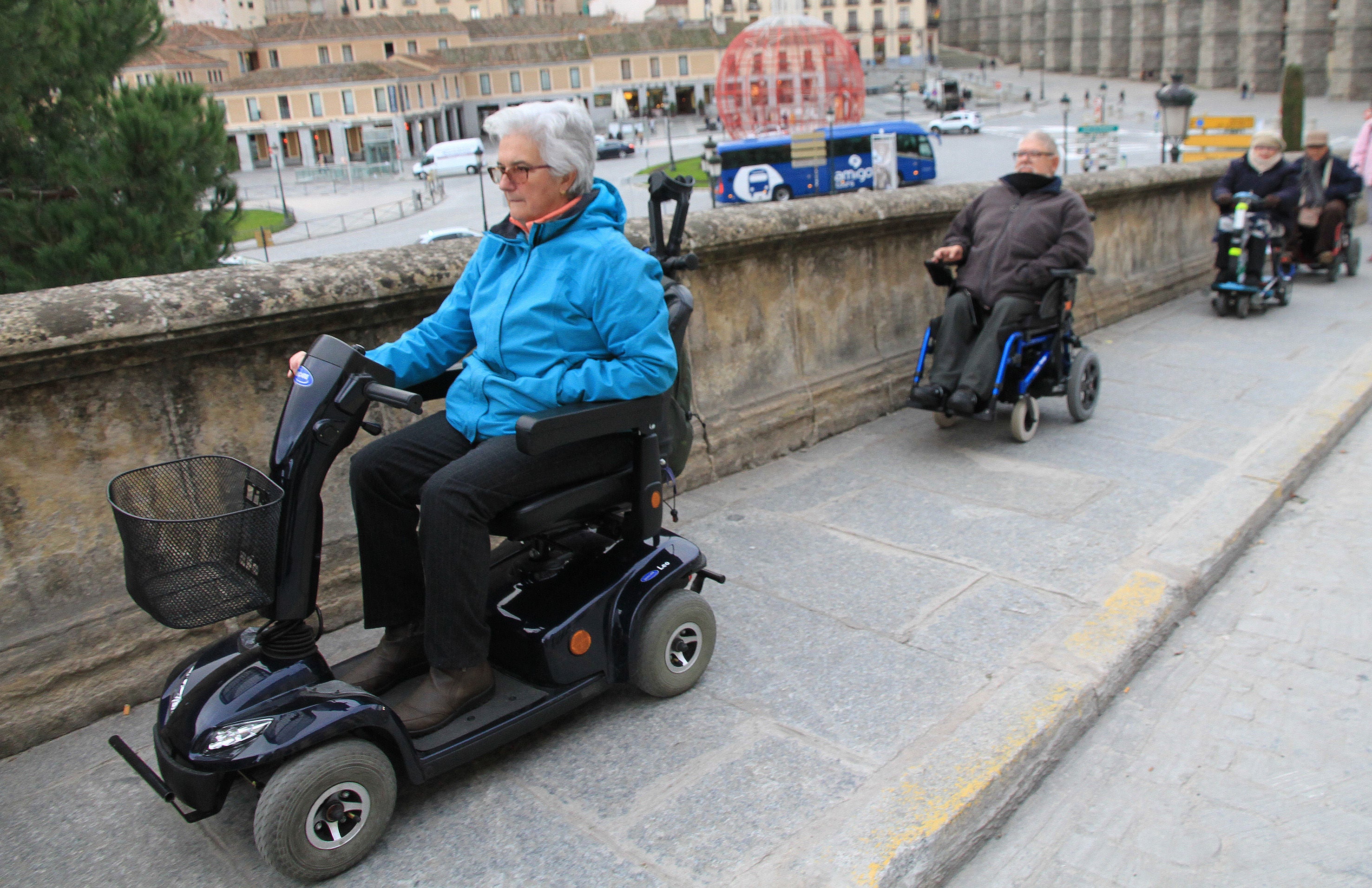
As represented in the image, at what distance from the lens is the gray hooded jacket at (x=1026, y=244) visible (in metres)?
5.26

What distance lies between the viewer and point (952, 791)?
2.54 meters

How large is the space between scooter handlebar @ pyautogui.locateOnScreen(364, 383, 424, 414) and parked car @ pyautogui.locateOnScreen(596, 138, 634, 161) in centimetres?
5816

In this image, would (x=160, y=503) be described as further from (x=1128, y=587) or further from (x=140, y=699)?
(x=1128, y=587)

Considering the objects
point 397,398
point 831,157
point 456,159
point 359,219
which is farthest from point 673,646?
point 359,219

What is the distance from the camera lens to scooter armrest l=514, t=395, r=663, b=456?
2.40 m

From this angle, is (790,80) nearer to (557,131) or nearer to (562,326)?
(557,131)

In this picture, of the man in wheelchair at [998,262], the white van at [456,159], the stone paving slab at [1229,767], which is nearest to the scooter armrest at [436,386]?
the white van at [456,159]

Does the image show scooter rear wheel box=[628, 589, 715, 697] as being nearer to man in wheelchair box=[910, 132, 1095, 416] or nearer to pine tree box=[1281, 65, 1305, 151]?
man in wheelchair box=[910, 132, 1095, 416]

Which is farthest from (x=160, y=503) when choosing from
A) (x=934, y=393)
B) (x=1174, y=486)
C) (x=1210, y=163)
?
(x=1210, y=163)

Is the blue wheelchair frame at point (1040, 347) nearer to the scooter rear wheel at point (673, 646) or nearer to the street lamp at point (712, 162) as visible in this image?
the scooter rear wheel at point (673, 646)

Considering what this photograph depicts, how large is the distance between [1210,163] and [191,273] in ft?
32.0

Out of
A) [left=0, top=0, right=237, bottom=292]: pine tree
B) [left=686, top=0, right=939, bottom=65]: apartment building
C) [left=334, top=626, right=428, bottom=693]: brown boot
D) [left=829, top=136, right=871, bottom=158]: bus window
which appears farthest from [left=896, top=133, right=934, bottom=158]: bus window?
[left=686, top=0, right=939, bottom=65]: apartment building

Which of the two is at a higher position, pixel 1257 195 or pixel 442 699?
pixel 1257 195

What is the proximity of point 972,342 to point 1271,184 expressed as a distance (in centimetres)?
536
